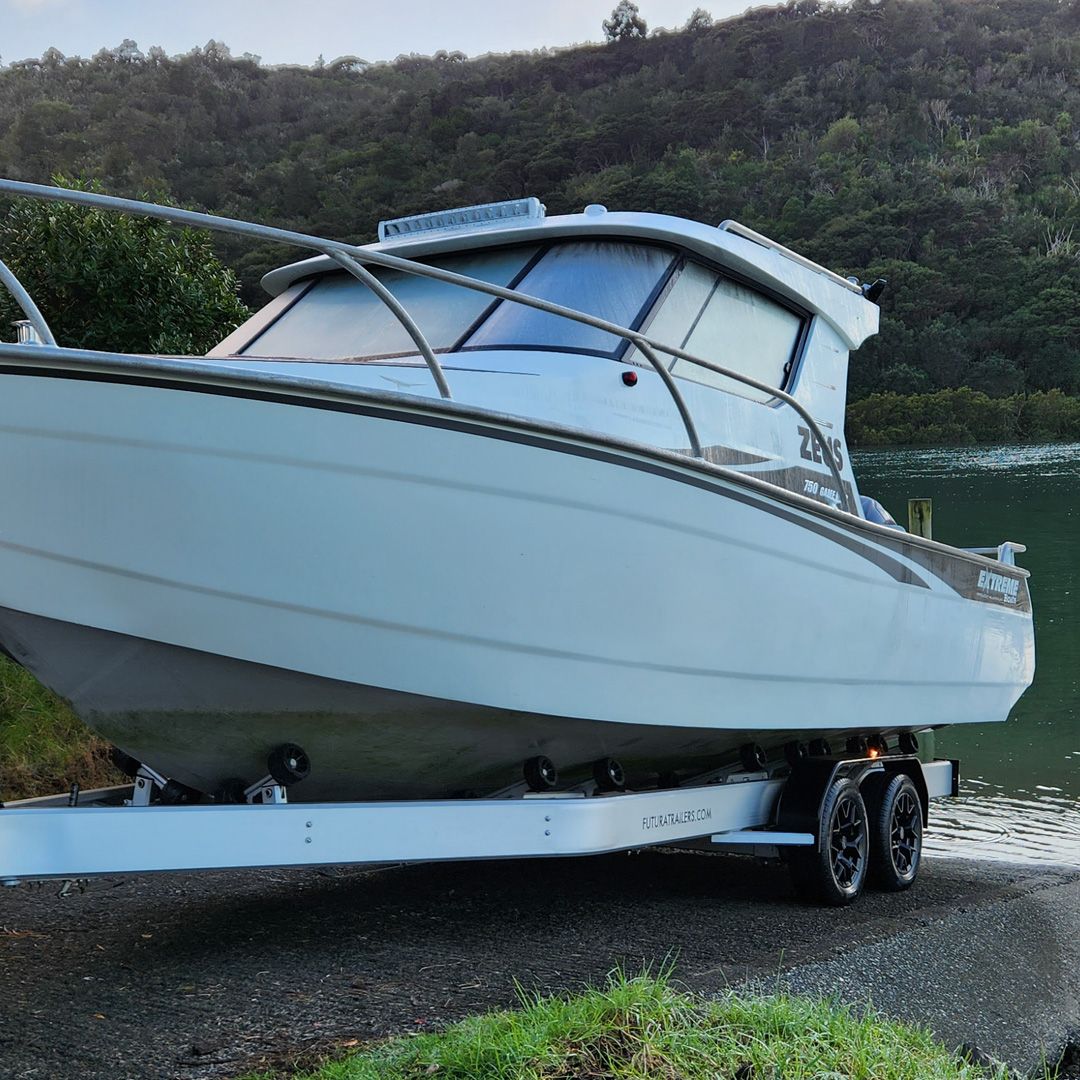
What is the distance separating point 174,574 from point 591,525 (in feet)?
4.65

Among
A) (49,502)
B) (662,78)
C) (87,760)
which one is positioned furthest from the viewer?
(662,78)

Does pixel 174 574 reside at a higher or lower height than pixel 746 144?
lower

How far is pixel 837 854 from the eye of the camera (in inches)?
235

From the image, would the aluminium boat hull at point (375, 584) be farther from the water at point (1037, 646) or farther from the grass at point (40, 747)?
the water at point (1037, 646)

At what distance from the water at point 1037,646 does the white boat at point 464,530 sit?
6594mm

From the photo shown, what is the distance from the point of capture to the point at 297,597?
12.6 ft

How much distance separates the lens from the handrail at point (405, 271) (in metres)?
3.43

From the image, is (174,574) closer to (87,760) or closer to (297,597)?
(297,597)

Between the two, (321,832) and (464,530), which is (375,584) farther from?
(321,832)

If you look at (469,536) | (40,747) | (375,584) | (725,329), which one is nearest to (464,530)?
(469,536)

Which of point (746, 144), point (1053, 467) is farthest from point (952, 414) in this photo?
point (746, 144)

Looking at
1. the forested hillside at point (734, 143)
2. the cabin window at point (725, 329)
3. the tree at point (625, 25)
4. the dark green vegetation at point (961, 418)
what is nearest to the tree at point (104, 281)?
the cabin window at point (725, 329)

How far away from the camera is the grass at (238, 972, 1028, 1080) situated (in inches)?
118

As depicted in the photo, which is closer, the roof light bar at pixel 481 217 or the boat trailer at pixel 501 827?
the boat trailer at pixel 501 827
